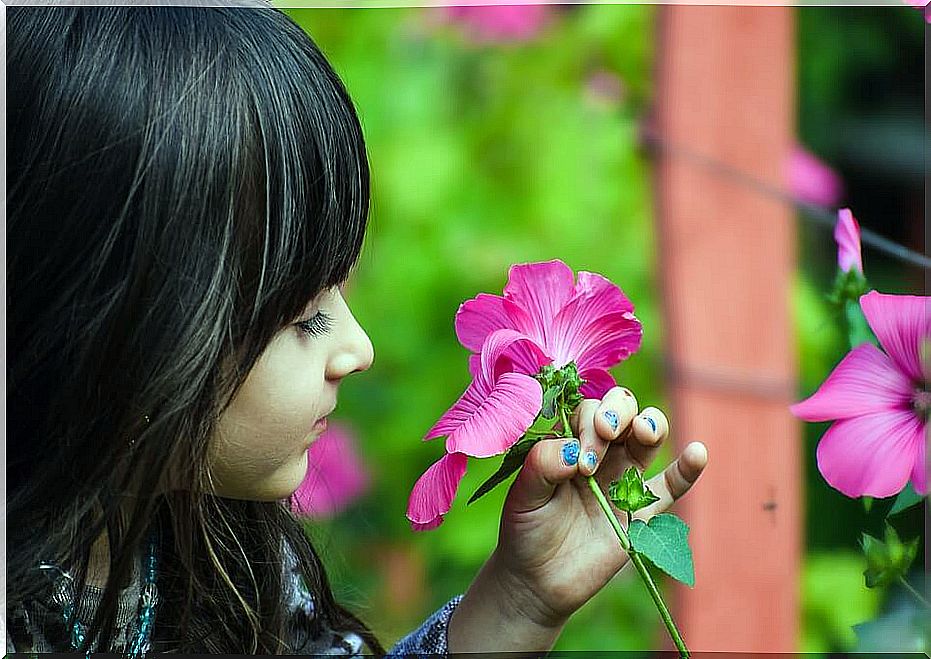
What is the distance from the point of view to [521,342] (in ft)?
1.74

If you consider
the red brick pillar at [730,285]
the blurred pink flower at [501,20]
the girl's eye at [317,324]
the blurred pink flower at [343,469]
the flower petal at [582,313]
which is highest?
the blurred pink flower at [501,20]

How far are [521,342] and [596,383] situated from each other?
69mm

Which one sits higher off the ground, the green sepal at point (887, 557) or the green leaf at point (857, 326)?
the green leaf at point (857, 326)

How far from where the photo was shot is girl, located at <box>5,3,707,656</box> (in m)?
0.59

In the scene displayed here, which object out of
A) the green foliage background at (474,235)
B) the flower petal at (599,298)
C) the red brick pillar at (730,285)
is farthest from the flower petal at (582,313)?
the green foliage background at (474,235)

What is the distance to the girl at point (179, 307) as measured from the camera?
1.93 feet

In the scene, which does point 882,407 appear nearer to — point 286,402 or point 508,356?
point 508,356

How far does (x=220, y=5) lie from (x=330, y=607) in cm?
41

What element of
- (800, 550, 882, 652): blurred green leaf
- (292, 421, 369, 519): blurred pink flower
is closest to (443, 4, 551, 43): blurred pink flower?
(292, 421, 369, 519): blurred pink flower

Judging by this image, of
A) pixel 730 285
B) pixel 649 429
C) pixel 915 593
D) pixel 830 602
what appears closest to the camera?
pixel 915 593

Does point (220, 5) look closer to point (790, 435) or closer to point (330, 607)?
point (330, 607)

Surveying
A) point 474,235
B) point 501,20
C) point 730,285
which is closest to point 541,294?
point 730,285

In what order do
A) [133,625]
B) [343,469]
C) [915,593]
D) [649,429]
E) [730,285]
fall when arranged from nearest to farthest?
[915,593]
[649,429]
[133,625]
[730,285]
[343,469]

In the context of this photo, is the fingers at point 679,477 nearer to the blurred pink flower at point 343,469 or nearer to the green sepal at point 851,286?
the green sepal at point 851,286
